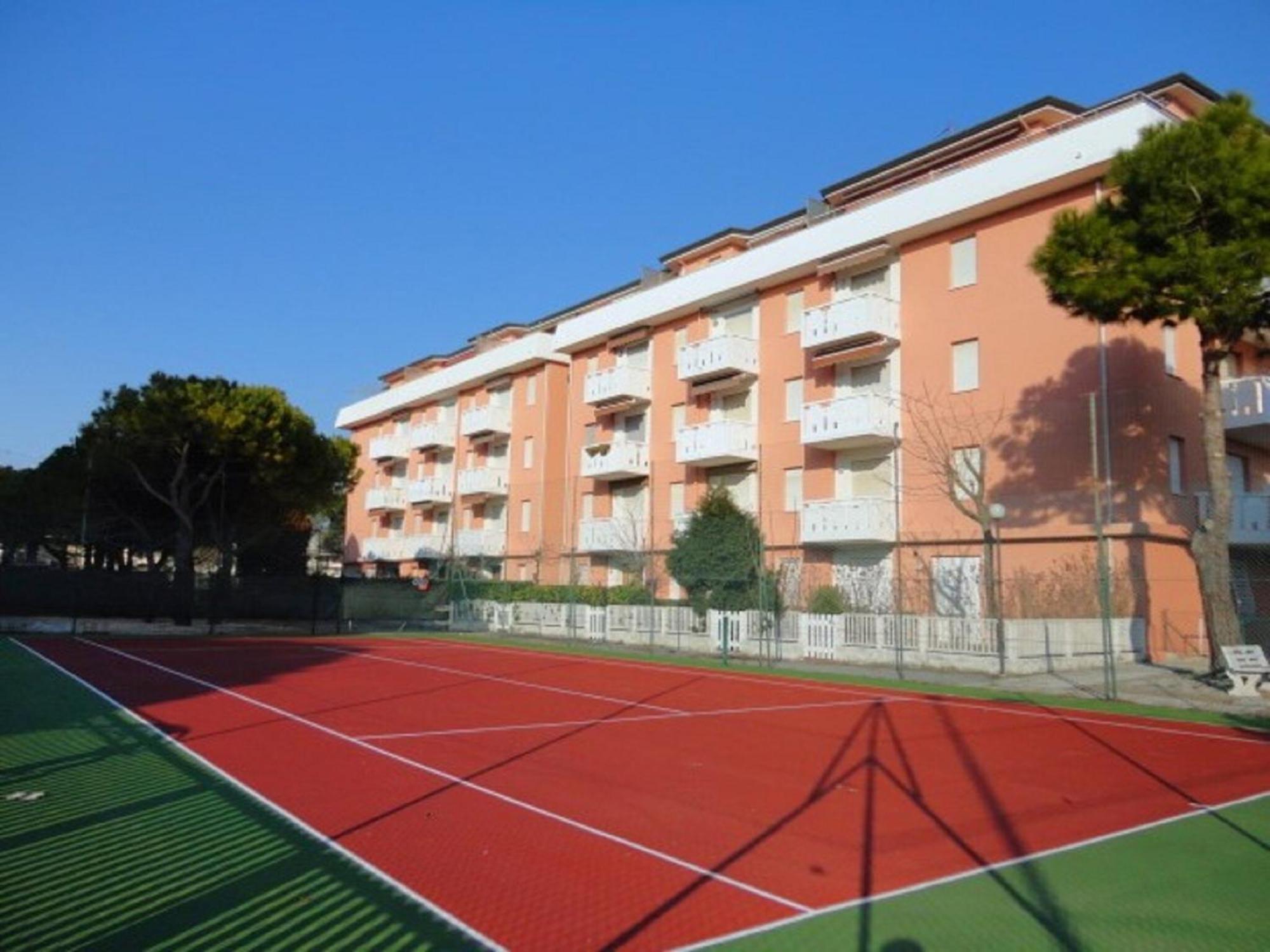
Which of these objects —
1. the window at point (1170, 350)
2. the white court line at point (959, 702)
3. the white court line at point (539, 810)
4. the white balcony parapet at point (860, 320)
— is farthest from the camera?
the white balcony parapet at point (860, 320)

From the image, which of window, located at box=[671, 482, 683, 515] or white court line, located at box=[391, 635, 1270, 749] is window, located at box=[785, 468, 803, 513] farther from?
white court line, located at box=[391, 635, 1270, 749]

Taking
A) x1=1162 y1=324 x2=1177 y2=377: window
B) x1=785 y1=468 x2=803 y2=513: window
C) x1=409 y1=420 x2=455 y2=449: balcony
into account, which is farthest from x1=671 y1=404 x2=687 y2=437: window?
x1=409 y1=420 x2=455 y2=449: balcony

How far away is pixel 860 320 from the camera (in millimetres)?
28203

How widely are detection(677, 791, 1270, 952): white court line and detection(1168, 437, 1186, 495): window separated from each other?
16821mm

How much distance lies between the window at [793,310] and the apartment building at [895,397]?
8 centimetres

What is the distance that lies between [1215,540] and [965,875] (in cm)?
1428

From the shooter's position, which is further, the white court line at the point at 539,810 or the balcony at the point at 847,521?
the balcony at the point at 847,521

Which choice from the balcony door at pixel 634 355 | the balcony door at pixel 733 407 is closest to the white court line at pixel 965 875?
the balcony door at pixel 733 407

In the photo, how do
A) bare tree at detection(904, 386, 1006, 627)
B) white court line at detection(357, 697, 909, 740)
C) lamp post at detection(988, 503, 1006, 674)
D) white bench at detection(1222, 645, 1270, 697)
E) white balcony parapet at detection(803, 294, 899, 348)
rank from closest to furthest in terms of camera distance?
white court line at detection(357, 697, 909, 740), white bench at detection(1222, 645, 1270, 697), lamp post at detection(988, 503, 1006, 674), bare tree at detection(904, 386, 1006, 627), white balcony parapet at detection(803, 294, 899, 348)

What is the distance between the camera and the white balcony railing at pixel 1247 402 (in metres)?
25.2

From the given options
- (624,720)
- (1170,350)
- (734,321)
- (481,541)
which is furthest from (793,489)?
(624,720)

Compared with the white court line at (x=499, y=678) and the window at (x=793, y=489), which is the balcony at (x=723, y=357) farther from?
the white court line at (x=499, y=678)

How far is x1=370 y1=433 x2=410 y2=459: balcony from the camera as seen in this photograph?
177ft

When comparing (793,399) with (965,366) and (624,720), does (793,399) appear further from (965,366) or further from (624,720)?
(624,720)
